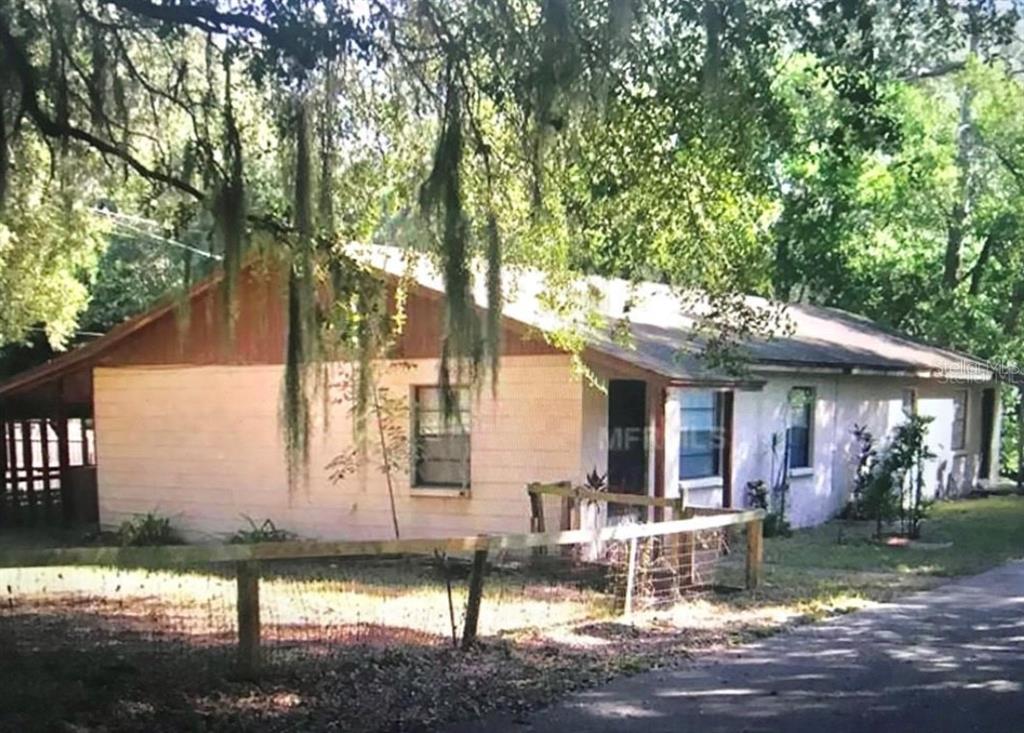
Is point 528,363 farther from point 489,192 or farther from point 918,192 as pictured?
point 918,192

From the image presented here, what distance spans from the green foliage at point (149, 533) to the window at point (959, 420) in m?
14.8

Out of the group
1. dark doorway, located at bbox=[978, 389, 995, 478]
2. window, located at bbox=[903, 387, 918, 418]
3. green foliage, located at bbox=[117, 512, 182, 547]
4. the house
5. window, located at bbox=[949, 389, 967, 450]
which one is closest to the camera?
the house

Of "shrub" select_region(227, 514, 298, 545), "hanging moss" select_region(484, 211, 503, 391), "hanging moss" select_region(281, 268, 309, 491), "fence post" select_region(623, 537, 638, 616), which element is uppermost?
"hanging moss" select_region(484, 211, 503, 391)

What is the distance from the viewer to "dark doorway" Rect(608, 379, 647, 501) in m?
14.8

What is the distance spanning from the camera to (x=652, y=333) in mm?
14133

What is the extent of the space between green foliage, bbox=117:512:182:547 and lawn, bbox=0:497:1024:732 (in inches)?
115

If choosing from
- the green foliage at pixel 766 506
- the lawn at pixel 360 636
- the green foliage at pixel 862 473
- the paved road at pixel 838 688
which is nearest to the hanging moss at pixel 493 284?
the lawn at pixel 360 636

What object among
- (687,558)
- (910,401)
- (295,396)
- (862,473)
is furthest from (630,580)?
(910,401)

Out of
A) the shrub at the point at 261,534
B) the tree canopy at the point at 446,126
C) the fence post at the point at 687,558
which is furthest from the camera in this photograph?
the shrub at the point at 261,534

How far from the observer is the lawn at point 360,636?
5.93 m

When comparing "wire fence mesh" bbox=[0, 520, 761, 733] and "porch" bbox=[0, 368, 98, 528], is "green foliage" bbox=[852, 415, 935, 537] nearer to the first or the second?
"wire fence mesh" bbox=[0, 520, 761, 733]

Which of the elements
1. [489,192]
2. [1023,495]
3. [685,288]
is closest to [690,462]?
[685,288]

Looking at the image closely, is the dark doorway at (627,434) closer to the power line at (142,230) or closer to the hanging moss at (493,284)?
the power line at (142,230)

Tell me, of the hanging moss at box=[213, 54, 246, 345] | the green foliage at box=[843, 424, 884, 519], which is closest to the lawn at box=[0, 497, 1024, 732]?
the hanging moss at box=[213, 54, 246, 345]
